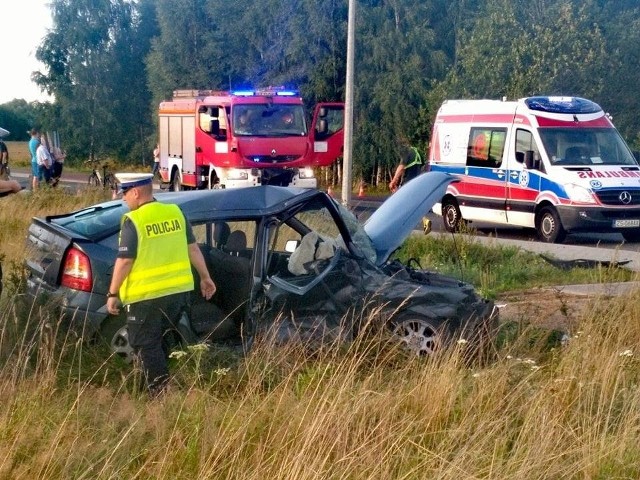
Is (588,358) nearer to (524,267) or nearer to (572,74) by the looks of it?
(524,267)

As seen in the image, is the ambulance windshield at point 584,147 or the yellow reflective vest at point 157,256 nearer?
the yellow reflective vest at point 157,256

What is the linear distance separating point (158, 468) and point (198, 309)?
251cm

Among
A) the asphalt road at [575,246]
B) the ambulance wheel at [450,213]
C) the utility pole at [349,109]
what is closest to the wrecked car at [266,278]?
the asphalt road at [575,246]

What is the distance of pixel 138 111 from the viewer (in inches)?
2534

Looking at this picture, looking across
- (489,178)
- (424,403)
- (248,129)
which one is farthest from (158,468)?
(248,129)

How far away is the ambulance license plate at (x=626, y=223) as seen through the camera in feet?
57.4

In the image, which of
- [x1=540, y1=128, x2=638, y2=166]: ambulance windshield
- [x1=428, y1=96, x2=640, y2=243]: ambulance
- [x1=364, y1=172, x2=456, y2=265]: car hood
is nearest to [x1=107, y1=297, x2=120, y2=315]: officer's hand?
[x1=364, y1=172, x2=456, y2=265]: car hood

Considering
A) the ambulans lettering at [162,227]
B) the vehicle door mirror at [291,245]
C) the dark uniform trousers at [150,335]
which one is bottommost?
the dark uniform trousers at [150,335]

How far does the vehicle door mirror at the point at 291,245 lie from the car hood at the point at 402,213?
65cm

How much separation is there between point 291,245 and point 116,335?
133 cm

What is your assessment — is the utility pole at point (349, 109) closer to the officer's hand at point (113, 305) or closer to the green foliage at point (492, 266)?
the green foliage at point (492, 266)

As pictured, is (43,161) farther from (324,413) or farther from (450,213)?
(324,413)

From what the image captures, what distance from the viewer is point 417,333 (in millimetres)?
7199

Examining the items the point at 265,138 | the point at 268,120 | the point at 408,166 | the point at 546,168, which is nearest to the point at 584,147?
the point at 546,168
